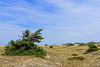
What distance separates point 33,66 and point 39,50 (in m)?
6.83

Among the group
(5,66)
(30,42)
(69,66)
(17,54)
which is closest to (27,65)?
(5,66)

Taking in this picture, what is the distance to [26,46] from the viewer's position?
1634cm

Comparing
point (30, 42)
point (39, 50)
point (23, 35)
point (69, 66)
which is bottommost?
point (69, 66)

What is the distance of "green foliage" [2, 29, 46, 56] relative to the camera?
15146 mm

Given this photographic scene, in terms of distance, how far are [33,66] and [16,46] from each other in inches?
306

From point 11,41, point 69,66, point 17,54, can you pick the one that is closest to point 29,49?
point 17,54

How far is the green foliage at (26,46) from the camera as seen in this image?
15.1 meters

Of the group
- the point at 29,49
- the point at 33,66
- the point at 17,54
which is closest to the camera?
the point at 33,66

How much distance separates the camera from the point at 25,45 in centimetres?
1614

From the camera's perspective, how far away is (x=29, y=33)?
16875 millimetres

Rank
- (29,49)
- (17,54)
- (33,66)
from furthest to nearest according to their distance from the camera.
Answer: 1. (29,49)
2. (17,54)
3. (33,66)

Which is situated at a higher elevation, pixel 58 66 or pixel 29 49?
pixel 29 49

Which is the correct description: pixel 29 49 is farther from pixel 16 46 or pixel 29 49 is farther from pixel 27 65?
pixel 27 65

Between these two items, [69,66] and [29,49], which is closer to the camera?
[69,66]
